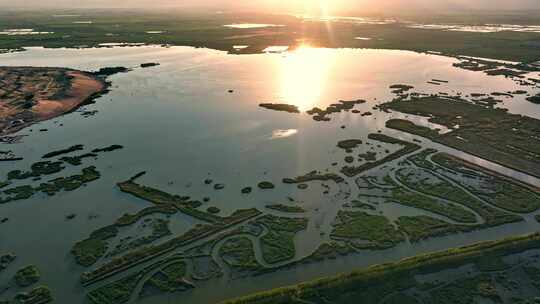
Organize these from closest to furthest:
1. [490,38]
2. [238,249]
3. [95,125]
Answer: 1. [238,249]
2. [95,125]
3. [490,38]

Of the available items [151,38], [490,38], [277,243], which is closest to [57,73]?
[151,38]

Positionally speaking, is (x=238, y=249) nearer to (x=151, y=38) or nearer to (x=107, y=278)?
(x=107, y=278)

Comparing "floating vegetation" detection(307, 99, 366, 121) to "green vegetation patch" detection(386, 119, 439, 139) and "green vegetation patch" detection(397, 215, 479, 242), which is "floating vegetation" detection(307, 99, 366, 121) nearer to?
"green vegetation patch" detection(386, 119, 439, 139)

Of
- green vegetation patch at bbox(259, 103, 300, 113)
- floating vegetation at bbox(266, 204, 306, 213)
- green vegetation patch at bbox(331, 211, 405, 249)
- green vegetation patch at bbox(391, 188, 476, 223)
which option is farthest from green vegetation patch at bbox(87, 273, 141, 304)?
green vegetation patch at bbox(259, 103, 300, 113)

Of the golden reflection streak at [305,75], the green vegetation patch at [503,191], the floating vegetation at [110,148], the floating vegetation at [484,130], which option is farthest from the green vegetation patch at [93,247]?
the golden reflection streak at [305,75]

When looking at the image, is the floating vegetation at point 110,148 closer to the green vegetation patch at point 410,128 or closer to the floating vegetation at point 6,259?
the floating vegetation at point 6,259

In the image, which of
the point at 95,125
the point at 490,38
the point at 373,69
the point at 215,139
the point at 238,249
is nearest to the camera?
the point at 238,249

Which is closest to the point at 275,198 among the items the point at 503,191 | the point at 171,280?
the point at 171,280

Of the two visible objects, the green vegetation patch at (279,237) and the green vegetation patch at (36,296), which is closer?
the green vegetation patch at (36,296)
